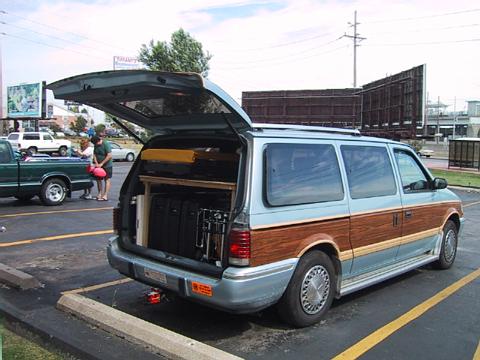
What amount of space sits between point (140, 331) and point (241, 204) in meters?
1.34

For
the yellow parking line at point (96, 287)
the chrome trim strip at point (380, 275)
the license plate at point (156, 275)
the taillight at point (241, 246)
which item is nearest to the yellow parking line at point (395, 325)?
the chrome trim strip at point (380, 275)

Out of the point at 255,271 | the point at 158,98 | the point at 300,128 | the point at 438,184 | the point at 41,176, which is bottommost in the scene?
the point at 255,271

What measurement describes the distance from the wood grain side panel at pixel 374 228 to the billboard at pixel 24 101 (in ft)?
169

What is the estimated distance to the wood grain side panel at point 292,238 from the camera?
4.14 metres

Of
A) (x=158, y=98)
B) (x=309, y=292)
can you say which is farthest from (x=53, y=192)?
(x=309, y=292)

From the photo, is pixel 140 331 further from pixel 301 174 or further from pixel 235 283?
pixel 301 174

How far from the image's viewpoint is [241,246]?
4.06 metres

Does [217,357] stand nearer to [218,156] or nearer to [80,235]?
[218,156]

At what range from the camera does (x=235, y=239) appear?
13.4 ft

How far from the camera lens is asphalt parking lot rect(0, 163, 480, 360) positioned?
4258mm

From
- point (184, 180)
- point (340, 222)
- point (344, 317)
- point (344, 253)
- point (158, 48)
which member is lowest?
point (344, 317)

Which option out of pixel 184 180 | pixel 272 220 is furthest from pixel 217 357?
pixel 184 180

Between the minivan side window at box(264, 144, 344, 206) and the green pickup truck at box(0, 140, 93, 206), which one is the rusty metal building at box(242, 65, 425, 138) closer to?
the green pickup truck at box(0, 140, 93, 206)

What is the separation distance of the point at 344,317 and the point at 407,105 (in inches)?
825
